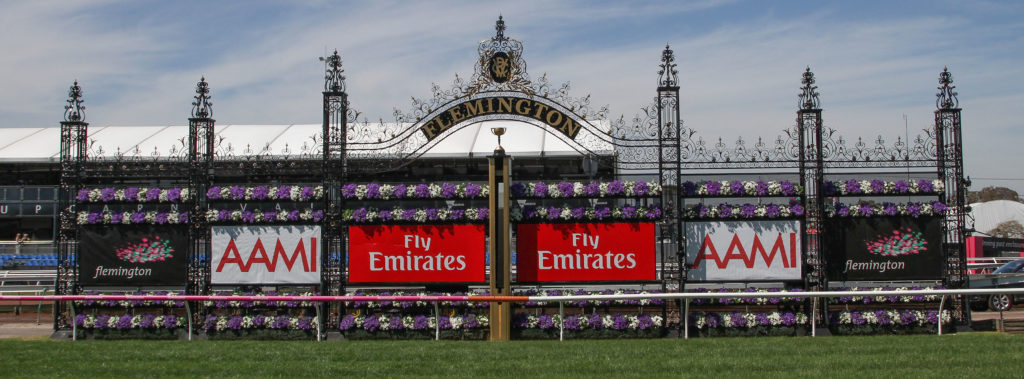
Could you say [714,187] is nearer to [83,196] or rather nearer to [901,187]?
[901,187]

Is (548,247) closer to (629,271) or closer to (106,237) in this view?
(629,271)

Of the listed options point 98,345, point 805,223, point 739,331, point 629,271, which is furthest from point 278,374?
point 805,223

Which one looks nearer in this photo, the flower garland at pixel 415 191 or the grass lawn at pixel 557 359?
the grass lawn at pixel 557 359

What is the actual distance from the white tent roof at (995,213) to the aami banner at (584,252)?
4365cm

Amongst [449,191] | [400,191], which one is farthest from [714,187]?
[400,191]

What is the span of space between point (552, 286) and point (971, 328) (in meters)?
6.73

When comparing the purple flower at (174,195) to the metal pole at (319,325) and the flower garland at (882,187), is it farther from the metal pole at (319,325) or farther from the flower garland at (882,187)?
the flower garland at (882,187)

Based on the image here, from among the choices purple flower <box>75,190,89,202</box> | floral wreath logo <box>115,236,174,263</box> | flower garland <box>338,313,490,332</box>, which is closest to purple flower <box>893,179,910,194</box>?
flower garland <box>338,313,490,332</box>

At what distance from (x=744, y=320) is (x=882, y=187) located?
320 centimetres

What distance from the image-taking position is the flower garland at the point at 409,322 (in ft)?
44.4

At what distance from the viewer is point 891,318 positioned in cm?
1360

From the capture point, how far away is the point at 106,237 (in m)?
14.8

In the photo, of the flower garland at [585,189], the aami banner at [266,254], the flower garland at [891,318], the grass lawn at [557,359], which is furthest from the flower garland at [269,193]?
the flower garland at [891,318]

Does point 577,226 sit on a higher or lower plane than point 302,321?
higher
